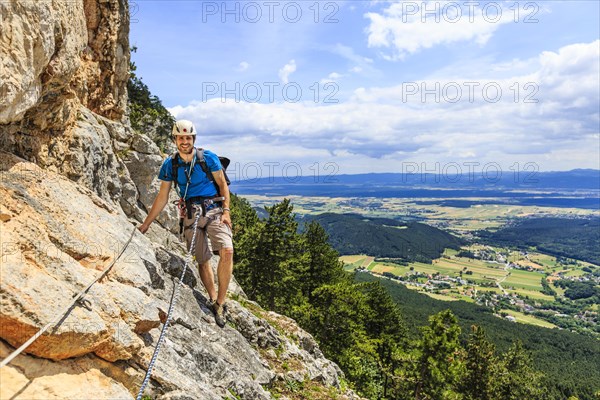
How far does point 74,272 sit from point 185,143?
12.9 feet

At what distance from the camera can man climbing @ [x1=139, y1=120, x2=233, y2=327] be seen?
8.92 meters

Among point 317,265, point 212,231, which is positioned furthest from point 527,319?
point 212,231

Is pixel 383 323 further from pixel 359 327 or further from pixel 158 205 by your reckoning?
pixel 158 205

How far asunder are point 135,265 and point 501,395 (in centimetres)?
4104

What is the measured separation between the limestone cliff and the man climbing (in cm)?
118

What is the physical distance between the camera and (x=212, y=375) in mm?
8445

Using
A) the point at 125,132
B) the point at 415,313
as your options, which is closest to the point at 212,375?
the point at 125,132

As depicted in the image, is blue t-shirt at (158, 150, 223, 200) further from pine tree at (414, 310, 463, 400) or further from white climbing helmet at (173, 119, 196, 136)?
pine tree at (414, 310, 463, 400)

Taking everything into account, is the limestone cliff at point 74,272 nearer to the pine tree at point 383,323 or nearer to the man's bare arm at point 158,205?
the man's bare arm at point 158,205

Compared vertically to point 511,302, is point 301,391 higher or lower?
higher

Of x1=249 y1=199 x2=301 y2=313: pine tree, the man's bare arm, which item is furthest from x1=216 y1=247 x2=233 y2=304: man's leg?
x1=249 y1=199 x2=301 y2=313: pine tree

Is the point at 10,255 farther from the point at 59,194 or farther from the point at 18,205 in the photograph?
the point at 59,194

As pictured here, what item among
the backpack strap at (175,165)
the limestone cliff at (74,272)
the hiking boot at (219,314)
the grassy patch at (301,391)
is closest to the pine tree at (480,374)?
the grassy patch at (301,391)

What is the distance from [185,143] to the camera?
877 centimetres
